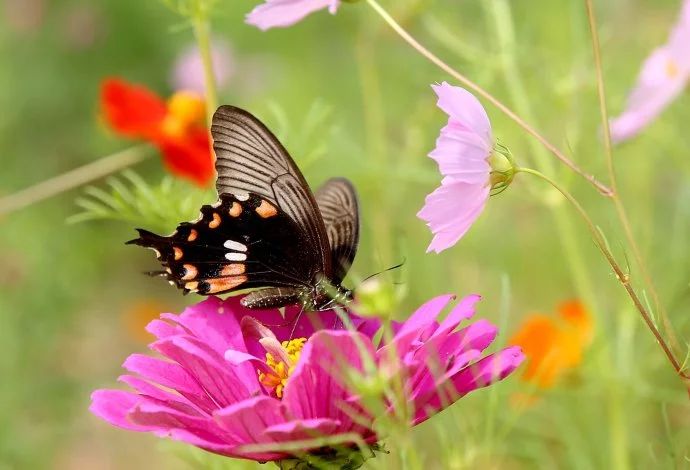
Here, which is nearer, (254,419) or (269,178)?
(254,419)

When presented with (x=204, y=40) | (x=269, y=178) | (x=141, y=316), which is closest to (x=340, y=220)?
(x=269, y=178)

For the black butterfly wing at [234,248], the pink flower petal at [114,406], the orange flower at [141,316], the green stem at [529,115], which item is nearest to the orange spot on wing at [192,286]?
the black butterfly wing at [234,248]

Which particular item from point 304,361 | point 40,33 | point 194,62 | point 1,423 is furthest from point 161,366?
point 40,33

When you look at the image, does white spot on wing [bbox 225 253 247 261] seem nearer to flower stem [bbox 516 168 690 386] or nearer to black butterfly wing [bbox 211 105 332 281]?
black butterfly wing [bbox 211 105 332 281]

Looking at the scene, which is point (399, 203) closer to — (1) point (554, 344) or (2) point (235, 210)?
(1) point (554, 344)

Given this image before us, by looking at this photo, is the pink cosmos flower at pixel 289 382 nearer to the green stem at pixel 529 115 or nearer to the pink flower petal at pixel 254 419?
the pink flower petal at pixel 254 419

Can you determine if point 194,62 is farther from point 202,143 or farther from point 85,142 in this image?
point 202,143
